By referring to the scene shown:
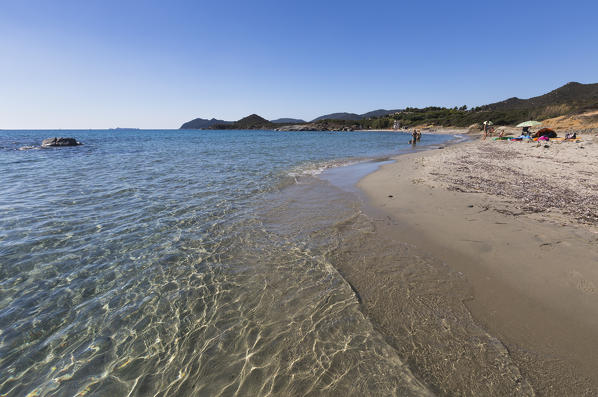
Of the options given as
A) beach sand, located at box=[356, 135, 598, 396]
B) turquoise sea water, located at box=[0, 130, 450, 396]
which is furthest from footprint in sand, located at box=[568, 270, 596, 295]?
turquoise sea water, located at box=[0, 130, 450, 396]

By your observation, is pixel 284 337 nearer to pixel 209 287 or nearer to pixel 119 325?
pixel 209 287

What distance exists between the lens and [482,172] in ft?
44.7

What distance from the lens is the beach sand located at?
122 inches

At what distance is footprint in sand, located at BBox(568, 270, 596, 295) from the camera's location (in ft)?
14.1

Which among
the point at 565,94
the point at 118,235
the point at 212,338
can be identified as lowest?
the point at 212,338

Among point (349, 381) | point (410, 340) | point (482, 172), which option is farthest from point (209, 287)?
point (482, 172)

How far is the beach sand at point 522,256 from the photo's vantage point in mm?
3102

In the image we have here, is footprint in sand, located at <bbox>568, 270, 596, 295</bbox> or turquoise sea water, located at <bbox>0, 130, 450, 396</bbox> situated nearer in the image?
turquoise sea water, located at <bbox>0, 130, 450, 396</bbox>

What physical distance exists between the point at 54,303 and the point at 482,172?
1804cm

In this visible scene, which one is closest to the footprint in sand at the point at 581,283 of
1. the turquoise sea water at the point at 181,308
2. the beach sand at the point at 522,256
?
the beach sand at the point at 522,256

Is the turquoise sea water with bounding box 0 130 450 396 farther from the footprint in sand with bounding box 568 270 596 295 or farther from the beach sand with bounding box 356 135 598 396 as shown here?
the footprint in sand with bounding box 568 270 596 295

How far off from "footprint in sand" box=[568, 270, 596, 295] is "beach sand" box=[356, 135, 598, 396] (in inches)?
0.6

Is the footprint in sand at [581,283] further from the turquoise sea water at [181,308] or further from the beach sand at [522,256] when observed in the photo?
the turquoise sea water at [181,308]

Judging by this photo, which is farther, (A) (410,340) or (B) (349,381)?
(A) (410,340)
